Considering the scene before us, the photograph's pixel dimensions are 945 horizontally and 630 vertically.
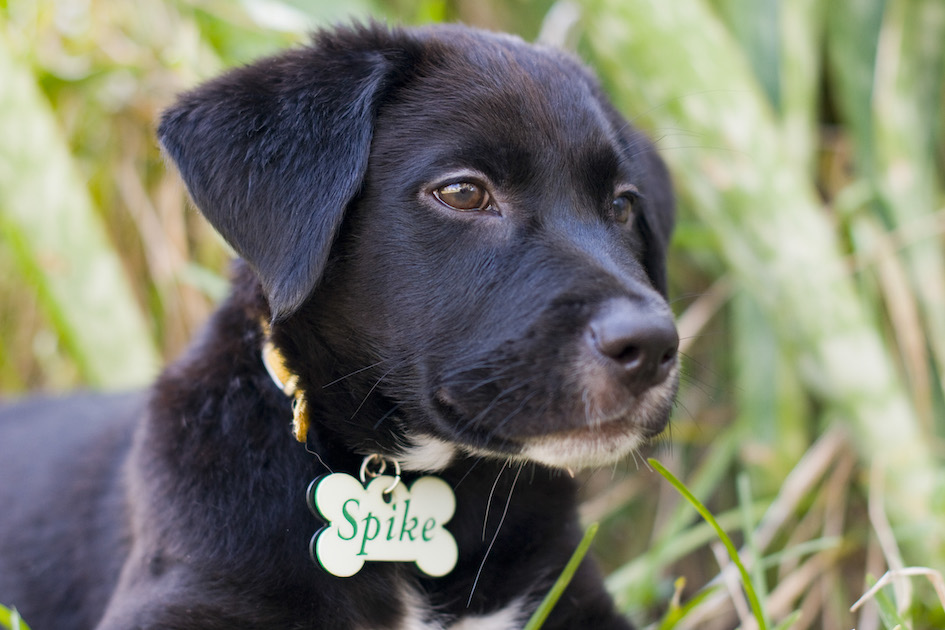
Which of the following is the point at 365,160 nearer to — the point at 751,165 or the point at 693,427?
the point at 751,165

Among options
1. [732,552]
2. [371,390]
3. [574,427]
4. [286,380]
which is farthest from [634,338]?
[286,380]

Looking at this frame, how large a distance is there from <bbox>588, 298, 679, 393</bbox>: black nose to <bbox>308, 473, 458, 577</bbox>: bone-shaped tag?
479 millimetres

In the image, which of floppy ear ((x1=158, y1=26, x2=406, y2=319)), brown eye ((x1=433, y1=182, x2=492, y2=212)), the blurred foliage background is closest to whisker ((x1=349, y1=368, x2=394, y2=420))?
floppy ear ((x1=158, y1=26, x2=406, y2=319))

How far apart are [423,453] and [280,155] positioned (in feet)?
2.01

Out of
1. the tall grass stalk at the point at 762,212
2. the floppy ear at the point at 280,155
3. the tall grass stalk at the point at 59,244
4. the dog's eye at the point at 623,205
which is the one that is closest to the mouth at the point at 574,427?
the floppy ear at the point at 280,155

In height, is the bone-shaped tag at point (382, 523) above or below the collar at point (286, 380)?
below

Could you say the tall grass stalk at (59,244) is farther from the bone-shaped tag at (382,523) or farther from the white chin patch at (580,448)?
the white chin patch at (580,448)

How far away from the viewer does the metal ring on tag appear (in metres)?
1.65

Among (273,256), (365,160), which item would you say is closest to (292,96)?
(365,160)

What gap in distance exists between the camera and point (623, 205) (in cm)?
195

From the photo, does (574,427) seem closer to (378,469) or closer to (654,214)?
(378,469)

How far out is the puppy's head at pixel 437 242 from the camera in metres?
1.48

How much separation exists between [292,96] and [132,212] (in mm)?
2403

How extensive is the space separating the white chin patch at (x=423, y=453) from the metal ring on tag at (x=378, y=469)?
0.08 ft
